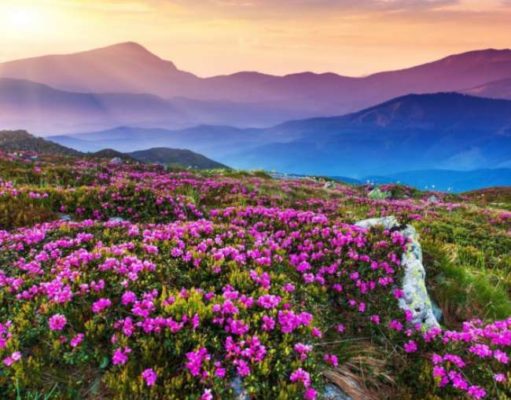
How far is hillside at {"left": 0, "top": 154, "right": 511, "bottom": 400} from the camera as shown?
4.56 m

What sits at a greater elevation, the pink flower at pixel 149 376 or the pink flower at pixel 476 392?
the pink flower at pixel 149 376

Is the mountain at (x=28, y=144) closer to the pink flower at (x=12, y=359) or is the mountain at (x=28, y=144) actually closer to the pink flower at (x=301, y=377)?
the pink flower at (x=12, y=359)

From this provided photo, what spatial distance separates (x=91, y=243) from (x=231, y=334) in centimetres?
418

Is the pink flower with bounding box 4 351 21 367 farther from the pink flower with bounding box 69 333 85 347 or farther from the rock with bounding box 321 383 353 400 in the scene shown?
the rock with bounding box 321 383 353 400

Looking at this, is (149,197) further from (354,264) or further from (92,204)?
(354,264)

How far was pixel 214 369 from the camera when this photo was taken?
4453 mm

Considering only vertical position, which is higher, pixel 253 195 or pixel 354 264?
pixel 354 264

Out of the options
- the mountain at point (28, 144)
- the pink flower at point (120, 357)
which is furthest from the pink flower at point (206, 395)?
the mountain at point (28, 144)

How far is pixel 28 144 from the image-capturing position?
81.6 m

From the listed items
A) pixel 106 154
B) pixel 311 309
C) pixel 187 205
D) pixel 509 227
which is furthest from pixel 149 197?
pixel 106 154

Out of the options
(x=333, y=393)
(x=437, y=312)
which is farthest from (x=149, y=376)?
(x=437, y=312)

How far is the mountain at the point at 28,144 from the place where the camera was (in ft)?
253

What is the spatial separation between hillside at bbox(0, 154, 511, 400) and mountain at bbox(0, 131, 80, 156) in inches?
2943

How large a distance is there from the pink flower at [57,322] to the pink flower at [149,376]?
1395 mm
